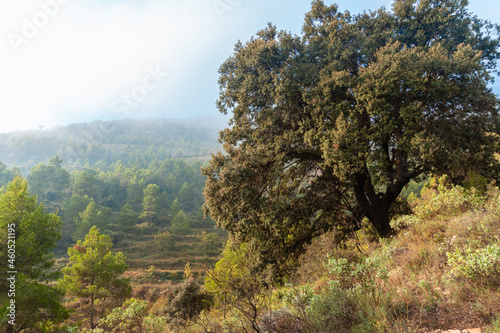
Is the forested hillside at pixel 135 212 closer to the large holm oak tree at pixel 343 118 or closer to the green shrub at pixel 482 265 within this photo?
the large holm oak tree at pixel 343 118

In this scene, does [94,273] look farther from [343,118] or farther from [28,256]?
[343,118]

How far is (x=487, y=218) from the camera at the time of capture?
15.5ft

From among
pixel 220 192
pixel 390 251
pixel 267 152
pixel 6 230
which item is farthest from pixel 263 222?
pixel 6 230

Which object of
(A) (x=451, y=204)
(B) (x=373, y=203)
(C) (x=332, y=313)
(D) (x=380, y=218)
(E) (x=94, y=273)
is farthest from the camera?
(E) (x=94, y=273)

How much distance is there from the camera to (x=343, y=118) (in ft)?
31.2

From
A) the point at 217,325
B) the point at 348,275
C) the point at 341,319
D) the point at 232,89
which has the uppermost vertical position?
the point at 232,89

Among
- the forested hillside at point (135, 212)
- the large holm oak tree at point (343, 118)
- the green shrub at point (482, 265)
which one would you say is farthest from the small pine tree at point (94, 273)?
the forested hillside at point (135, 212)

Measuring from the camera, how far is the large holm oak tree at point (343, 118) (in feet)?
29.6

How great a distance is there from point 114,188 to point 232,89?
297 ft

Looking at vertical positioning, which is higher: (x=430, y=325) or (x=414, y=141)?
(x=414, y=141)

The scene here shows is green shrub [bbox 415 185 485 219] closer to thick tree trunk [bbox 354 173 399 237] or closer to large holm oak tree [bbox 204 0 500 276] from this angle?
large holm oak tree [bbox 204 0 500 276]

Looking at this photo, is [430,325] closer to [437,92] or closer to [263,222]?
[263,222]

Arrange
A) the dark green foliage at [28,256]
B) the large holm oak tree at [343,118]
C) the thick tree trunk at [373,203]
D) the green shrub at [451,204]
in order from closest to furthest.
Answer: the green shrub at [451,204] → the large holm oak tree at [343,118] → the thick tree trunk at [373,203] → the dark green foliage at [28,256]

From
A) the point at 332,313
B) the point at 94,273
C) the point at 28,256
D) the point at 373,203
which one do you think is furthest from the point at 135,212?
the point at 332,313
